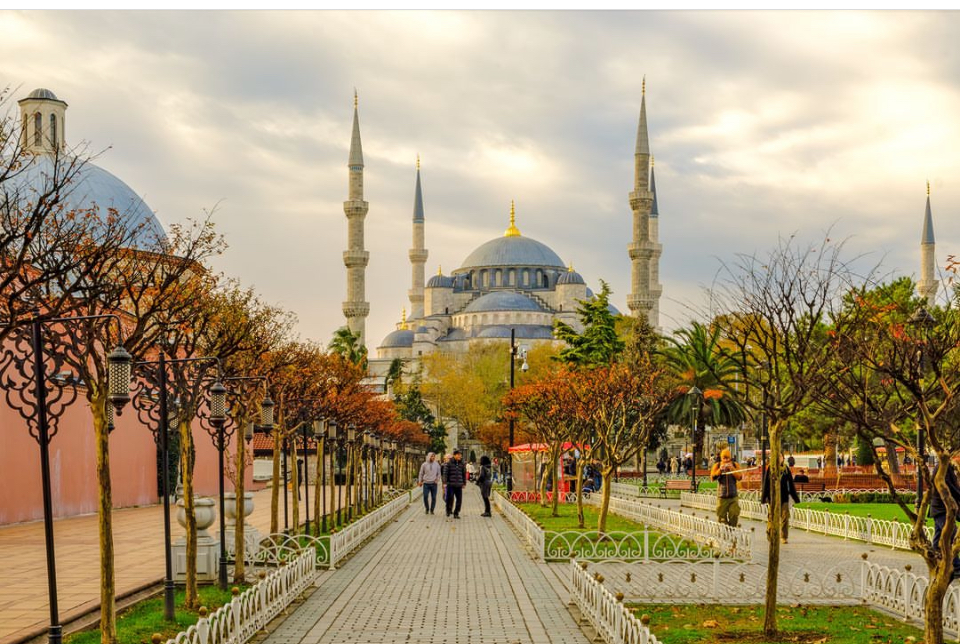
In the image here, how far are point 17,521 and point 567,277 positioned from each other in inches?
3683

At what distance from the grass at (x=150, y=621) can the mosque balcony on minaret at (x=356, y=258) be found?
62.6 metres

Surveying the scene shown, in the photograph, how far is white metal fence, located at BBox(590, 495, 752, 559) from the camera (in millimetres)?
14328

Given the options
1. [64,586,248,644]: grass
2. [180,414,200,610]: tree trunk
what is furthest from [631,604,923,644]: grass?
[180,414,200,610]: tree trunk

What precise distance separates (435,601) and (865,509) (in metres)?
16.8

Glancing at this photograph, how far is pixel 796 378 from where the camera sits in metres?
9.10

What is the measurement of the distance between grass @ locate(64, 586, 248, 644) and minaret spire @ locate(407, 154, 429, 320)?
97145mm

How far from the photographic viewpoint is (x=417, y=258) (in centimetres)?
11094

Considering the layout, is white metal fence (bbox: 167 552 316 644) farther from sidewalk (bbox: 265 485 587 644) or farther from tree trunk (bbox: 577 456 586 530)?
tree trunk (bbox: 577 456 586 530)

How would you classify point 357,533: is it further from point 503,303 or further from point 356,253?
point 503,303

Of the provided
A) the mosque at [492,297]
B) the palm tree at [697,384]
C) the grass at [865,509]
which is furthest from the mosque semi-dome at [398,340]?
the grass at [865,509]

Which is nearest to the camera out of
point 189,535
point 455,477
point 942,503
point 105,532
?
point 105,532

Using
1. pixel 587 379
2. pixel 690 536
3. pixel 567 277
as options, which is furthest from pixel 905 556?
pixel 567 277

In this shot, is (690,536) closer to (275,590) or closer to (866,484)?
(275,590)

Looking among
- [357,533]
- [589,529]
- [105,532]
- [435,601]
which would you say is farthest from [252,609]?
[589,529]
